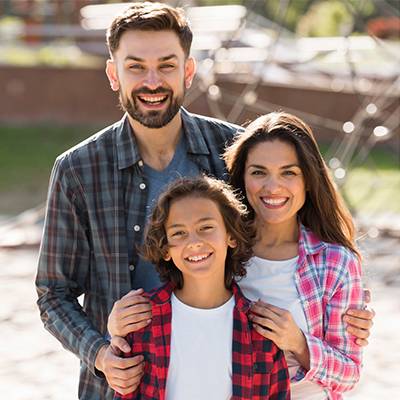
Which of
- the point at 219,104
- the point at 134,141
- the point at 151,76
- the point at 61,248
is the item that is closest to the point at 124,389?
the point at 61,248

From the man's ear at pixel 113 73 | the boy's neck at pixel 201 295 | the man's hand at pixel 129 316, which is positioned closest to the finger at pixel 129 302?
the man's hand at pixel 129 316

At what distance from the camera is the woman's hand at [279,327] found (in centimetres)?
237

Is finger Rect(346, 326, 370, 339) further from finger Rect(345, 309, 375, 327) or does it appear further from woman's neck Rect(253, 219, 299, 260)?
woman's neck Rect(253, 219, 299, 260)

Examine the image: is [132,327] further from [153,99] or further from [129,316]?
[153,99]

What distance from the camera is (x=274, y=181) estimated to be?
2.58m

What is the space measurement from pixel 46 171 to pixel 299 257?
8221 mm

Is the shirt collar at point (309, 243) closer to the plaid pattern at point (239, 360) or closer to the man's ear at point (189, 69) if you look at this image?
the plaid pattern at point (239, 360)

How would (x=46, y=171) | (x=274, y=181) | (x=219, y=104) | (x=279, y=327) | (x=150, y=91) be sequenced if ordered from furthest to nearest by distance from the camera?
(x=219, y=104) → (x=46, y=171) → (x=150, y=91) → (x=274, y=181) → (x=279, y=327)

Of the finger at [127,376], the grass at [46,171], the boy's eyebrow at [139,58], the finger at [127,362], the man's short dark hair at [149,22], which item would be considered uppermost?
A: the grass at [46,171]

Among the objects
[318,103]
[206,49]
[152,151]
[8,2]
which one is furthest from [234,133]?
[8,2]

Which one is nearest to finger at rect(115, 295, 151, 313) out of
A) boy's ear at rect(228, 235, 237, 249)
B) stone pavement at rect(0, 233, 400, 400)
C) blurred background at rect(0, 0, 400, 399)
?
boy's ear at rect(228, 235, 237, 249)

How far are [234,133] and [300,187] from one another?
1.35ft

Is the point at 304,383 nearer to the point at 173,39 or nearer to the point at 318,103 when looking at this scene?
the point at 173,39

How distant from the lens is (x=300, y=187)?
261cm
